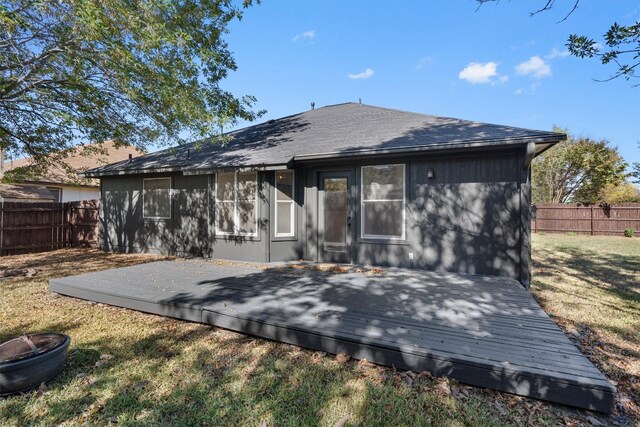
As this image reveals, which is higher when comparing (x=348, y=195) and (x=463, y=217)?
(x=348, y=195)

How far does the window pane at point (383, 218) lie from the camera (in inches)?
262

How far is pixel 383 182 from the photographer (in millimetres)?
6812

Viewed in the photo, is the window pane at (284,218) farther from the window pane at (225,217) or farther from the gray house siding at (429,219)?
the window pane at (225,217)

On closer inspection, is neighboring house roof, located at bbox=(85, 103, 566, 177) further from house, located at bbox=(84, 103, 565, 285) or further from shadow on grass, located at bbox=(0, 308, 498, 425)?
shadow on grass, located at bbox=(0, 308, 498, 425)

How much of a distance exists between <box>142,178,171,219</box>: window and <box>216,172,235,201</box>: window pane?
1.94 metres

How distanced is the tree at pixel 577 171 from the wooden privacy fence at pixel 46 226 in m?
26.6

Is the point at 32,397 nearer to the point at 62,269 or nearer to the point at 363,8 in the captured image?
the point at 62,269

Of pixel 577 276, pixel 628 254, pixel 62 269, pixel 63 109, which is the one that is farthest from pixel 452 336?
pixel 628 254

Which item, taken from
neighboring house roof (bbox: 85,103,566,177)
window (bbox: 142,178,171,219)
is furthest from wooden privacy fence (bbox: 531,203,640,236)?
window (bbox: 142,178,171,219)

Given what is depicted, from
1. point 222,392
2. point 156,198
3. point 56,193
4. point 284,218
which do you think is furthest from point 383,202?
point 56,193

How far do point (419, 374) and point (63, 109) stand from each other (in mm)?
9035

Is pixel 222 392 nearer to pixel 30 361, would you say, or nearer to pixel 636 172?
pixel 30 361

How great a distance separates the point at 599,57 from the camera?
11.8 feet

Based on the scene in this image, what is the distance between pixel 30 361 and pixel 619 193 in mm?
31302
